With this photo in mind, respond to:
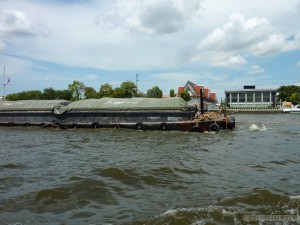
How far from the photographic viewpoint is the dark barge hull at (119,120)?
20.1 meters

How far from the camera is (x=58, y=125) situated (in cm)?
2375

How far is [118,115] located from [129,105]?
42.0 inches

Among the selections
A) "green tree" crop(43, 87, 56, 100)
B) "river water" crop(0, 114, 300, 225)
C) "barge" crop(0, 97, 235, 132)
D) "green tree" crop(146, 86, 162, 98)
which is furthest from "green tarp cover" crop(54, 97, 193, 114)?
"green tree" crop(43, 87, 56, 100)

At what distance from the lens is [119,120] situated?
2252 cm

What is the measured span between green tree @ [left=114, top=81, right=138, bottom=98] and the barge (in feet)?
113

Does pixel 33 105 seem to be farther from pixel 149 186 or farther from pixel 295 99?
→ pixel 295 99

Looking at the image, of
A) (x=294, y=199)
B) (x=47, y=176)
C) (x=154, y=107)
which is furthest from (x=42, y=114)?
(x=294, y=199)

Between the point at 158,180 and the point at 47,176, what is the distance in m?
2.79

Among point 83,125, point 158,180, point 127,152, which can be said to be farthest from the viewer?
point 83,125

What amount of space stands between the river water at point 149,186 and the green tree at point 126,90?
48418 millimetres

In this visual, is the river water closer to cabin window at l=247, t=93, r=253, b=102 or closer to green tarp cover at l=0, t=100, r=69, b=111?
green tarp cover at l=0, t=100, r=69, b=111

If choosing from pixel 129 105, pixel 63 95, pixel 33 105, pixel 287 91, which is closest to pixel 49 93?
pixel 63 95

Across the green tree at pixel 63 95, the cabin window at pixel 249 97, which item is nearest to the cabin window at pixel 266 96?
the cabin window at pixel 249 97

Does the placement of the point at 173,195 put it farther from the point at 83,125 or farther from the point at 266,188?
the point at 83,125
